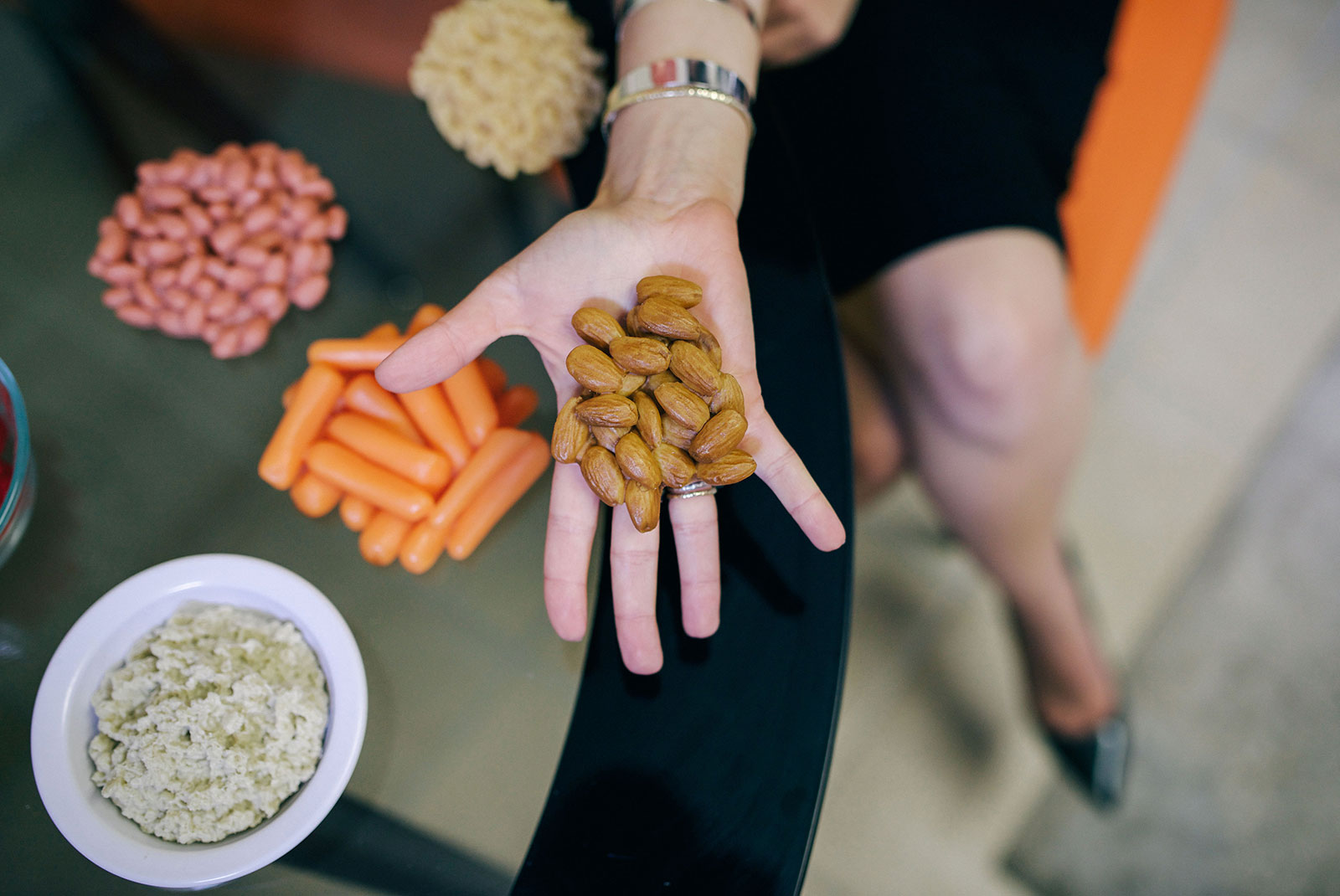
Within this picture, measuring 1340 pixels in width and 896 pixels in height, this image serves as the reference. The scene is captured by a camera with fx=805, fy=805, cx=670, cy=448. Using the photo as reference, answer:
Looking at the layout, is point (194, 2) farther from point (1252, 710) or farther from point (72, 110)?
point (1252, 710)

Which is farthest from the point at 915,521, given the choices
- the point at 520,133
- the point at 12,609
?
the point at 12,609

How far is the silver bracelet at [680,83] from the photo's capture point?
84 centimetres

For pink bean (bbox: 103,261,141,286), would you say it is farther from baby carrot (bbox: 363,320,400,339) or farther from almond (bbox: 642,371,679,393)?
almond (bbox: 642,371,679,393)

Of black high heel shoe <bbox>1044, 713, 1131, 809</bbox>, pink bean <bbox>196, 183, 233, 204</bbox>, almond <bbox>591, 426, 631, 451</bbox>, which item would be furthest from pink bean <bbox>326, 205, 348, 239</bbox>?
black high heel shoe <bbox>1044, 713, 1131, 809</bbox>

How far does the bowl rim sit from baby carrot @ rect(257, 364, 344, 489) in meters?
0.18

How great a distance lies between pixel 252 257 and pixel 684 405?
0.51 metres

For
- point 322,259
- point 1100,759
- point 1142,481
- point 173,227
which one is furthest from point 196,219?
point 1142,481

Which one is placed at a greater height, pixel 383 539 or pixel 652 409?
pixel 652 409

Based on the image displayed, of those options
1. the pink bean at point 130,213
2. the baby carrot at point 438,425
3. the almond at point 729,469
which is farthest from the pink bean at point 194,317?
the almond at point 729,469

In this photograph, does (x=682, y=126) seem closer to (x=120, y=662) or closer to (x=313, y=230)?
(x=313, y=230)

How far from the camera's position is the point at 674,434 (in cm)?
73

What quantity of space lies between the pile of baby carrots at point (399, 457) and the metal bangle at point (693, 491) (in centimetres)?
15

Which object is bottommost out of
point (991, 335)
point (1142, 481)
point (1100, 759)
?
point (1100, 759)

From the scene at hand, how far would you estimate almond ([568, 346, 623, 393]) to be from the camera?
70 centimetres
